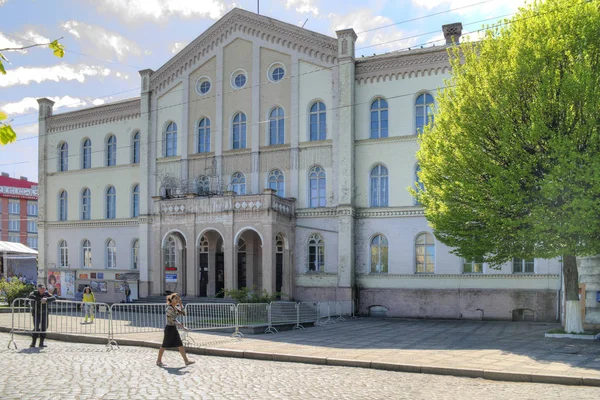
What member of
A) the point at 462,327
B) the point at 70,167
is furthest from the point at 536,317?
the point at 70,167

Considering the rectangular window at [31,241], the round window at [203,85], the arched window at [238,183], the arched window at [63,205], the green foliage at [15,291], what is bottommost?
the green foliage at [15,291]

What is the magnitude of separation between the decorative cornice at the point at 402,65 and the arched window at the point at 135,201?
15.6 meters

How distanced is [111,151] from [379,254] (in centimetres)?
1901

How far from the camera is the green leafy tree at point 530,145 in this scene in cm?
1777

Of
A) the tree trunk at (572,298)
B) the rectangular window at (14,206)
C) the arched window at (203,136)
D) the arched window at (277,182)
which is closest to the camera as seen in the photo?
the tree trunk at (572,298)

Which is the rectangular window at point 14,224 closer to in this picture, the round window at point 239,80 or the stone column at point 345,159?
the round window at point 239,80

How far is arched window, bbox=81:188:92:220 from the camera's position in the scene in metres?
39.5

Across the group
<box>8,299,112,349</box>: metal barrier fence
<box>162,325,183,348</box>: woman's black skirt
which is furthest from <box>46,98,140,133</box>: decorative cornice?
<box>162,325,183,348</box>: woman's black skirt

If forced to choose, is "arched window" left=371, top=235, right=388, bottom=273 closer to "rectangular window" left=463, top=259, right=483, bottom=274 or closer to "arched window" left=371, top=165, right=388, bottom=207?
"arched window" left=371, top=165, right=388, bottom=207

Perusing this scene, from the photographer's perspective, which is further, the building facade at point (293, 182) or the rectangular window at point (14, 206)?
the rectangular window at point (14, 206)

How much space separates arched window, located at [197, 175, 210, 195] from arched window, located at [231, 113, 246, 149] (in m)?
2.53

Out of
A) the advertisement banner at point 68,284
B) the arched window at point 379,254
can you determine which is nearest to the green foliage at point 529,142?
the arched window at point 379,254

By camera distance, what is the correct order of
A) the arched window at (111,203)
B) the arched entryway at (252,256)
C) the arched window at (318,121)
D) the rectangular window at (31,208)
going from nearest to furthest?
the arched window at (318,121), the arched entryway at (252,256), the arched window at (111,203), the rectangular window at (31,208)

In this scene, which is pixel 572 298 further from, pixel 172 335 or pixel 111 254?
pixel 111 254
